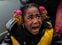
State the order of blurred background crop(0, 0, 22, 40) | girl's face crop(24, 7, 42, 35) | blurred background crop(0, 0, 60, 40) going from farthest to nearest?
blurred background crop(0, 0, 22, 40) < blurred background crop(0, 0, 60, 40) < girl's face crop(24, 7, 42, 35)

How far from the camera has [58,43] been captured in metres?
1.49

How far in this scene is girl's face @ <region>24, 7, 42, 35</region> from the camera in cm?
148

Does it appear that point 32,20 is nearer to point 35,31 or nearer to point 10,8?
point 35,31

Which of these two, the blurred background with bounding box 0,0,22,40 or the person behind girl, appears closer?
the person behind girl

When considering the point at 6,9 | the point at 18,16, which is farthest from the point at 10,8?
the point at 18,16

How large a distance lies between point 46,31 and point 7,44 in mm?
295

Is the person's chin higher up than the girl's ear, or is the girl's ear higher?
the girl's ear

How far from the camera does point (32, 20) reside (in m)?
1.50

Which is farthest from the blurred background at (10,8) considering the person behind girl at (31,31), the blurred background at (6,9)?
the person behind girl at (31,31)

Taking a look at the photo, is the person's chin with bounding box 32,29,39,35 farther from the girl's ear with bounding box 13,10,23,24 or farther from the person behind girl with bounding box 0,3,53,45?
the girl's ear with bounding box 13,10,23,24

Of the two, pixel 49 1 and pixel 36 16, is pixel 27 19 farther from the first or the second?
pixel 49 1

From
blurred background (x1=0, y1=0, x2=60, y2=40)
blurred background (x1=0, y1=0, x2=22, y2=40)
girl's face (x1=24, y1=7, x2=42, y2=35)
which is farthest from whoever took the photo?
blurred background (x1=0, y1=0, x2=22, y2=40)

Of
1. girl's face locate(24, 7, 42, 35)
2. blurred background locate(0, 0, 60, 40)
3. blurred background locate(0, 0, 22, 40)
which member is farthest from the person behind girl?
blurred background locate(0, 0, 22, 40)

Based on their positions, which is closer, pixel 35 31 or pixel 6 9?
pixel 35 31
